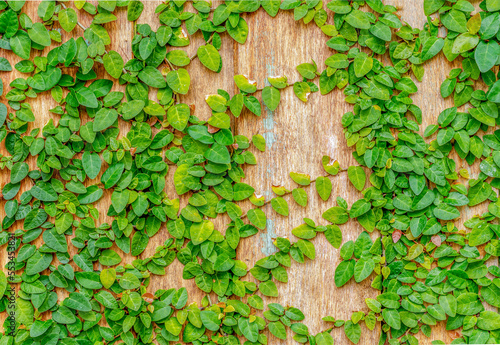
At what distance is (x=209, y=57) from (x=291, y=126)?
1.16 ft

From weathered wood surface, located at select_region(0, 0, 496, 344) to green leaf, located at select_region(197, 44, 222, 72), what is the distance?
0.05 meters

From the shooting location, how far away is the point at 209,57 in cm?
102

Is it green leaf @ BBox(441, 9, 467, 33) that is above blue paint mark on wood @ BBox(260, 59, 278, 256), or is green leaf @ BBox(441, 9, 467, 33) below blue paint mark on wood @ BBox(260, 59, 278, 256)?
above

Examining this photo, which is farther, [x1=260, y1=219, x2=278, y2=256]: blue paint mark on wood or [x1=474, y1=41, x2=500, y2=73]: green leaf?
[x1=260, y1=219, x2=278, y2=256]: blue paint mark on wood

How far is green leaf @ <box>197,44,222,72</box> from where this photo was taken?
3.35 feet

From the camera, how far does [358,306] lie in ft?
3.53

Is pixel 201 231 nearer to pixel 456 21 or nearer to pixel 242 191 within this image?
pixel 242 191

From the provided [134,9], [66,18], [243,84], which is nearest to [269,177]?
[243,84]

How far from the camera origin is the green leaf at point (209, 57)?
1022 millimetres

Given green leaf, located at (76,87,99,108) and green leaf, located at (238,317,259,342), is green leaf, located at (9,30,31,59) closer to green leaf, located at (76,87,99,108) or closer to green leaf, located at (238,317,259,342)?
green leaf, located at (76,87,99,108)

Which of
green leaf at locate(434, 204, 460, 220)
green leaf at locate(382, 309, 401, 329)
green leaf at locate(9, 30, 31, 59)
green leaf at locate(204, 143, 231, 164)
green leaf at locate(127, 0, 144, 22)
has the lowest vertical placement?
green leaf at locate(382, 309, 401, 329)

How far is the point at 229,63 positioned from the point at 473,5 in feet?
2.69

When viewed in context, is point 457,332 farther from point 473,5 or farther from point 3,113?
point 3,113

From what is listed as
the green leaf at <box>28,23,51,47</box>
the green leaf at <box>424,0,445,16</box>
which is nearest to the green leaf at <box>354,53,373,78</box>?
the green leaf at <box>424,0,445,16</box>
